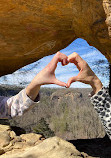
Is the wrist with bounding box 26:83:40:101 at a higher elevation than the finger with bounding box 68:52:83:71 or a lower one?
lower

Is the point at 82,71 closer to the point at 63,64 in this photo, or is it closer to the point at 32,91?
the point at 63,64

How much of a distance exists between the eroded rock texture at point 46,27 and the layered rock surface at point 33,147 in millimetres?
1418

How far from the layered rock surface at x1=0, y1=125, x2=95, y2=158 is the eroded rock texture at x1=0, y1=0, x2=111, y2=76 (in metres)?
1.42

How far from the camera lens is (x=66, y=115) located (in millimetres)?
13523

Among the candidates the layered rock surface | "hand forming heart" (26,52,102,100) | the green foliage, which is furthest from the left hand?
the green foliage

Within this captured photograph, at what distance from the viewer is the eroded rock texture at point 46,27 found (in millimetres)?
2355

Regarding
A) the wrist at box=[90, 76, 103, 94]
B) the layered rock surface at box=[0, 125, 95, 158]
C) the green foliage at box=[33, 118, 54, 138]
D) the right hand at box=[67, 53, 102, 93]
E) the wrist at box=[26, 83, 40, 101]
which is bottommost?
the green foliage at box=[33, 118, 54, 138]

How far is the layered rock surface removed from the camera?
6.48 feet

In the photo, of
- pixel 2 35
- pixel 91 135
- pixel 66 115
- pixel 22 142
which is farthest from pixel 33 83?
pixel 66 115

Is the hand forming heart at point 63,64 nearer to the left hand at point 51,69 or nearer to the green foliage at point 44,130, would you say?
the left hand at point 51,69

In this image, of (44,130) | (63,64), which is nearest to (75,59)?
(63,64)

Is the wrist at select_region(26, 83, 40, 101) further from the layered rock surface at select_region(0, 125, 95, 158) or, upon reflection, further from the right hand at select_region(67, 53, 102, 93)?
the layered rock surface at select_region(0, 125, 95, 158)

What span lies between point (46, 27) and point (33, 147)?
6.23ft

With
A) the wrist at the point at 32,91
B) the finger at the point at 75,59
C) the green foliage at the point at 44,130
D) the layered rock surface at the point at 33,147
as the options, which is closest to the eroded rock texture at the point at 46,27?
the finger at the point at 75,59
